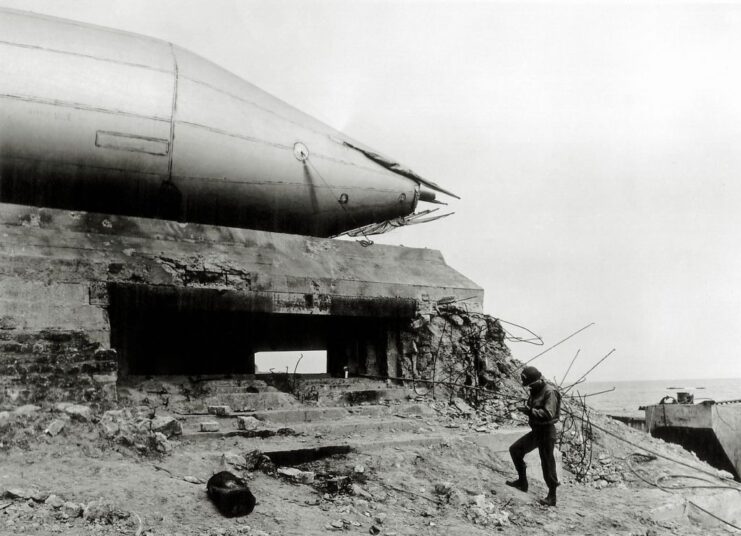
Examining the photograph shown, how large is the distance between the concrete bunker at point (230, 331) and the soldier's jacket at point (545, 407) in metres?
3.01

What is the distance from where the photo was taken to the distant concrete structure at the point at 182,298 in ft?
19.3

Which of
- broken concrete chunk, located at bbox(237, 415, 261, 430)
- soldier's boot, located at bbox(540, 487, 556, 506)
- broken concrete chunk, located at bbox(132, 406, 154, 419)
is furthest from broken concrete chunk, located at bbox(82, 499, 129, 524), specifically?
soldier's boot, located at bbox(540, 487, 556, 506)

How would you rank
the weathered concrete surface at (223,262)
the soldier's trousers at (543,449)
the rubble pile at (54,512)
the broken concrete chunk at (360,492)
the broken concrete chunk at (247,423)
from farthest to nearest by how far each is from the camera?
the weathered concrete surface at (223,262)
the broken concrete chunk at (247,423)
the soldier's trousers at (543,449)
the broken concrete chunk at (360,492)
the rubble pile at (54,512)

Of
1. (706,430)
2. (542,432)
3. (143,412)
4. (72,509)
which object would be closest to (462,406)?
(542,432)

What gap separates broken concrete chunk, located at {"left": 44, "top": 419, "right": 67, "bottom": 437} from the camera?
5262 mm

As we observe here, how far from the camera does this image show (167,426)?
5680 millimetres

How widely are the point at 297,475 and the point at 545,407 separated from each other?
87.7 inches

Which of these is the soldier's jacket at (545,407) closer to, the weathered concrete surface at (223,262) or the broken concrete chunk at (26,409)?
the weathered concrete surface at (223,262)

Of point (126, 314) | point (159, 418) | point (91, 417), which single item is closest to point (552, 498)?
point (159, 418)

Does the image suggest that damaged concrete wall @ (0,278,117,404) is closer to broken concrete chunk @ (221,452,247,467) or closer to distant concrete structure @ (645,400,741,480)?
broken concrete chunk @ (221,452,247,467)

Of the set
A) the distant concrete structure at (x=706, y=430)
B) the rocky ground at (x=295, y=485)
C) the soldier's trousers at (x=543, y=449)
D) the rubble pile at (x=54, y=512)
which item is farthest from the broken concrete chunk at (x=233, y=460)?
the distant concrete structure at (x=706, y=430)

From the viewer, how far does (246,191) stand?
803cm

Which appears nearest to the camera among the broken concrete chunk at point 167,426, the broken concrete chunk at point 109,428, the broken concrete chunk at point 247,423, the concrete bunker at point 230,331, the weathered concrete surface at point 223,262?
the broken concrete chunk at point 109,428

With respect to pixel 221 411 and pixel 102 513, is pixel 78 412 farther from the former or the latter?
pixel 102 513
